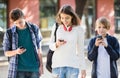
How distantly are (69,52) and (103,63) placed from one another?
2.13ft

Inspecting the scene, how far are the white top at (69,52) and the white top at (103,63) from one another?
48 centimetres

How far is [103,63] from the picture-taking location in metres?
Result: 5.36

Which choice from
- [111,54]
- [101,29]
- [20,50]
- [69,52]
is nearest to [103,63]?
[111,54]

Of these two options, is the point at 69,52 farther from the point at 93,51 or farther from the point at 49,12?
the point at 49,12

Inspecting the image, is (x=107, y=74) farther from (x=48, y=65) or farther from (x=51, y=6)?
(x=51, y=6)

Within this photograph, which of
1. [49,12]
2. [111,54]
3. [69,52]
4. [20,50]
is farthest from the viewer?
[49,12]

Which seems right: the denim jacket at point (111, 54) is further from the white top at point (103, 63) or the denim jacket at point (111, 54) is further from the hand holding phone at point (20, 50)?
the hand holding phone at point (20, 50)

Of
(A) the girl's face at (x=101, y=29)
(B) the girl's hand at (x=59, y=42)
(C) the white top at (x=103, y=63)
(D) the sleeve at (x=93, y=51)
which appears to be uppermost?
(A) the girl's face at (x=101, y=29)

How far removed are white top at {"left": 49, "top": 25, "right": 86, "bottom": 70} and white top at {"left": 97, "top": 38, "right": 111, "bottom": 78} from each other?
1.58 ft

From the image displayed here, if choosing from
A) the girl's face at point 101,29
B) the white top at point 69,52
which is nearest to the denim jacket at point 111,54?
the girl's face at point 101,29

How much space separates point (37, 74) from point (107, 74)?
953mm

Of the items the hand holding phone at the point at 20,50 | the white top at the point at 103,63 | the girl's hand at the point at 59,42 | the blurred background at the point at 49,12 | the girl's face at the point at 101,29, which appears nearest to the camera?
the girl's hand at the point at 59,42

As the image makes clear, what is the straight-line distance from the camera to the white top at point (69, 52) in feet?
16.1

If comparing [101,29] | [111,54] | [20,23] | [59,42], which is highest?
[20,23]
